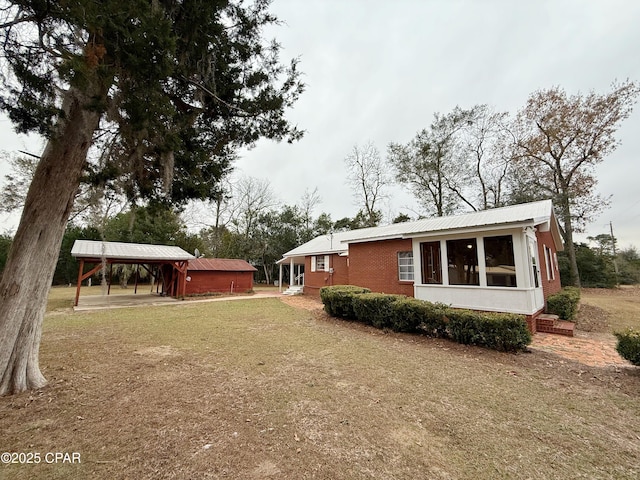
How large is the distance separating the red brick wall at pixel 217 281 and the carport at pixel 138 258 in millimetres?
1013

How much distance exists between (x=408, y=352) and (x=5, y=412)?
6123 millimetres

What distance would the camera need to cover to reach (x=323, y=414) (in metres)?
3.12

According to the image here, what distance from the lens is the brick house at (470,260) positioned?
754 centimetres

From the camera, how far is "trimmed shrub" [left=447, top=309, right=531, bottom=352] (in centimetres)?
542

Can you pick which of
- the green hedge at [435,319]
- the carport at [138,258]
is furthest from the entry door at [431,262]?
the carport at [138,258]

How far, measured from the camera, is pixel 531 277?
755 centimetres

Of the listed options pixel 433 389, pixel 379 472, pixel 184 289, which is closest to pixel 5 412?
pixel 379 472

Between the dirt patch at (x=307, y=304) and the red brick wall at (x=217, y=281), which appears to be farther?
the red brick wall at (x=217, y=281)

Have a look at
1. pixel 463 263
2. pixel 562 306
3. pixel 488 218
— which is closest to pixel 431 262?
pixel 463 263

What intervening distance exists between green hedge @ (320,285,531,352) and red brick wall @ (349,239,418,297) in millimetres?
3438

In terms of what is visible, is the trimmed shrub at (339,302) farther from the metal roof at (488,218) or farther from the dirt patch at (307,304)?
the metal roof at (488,218)

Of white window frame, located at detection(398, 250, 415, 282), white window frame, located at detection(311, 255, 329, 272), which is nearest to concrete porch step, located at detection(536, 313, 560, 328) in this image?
white window frame, located at detection(398, 250, 415, 282)

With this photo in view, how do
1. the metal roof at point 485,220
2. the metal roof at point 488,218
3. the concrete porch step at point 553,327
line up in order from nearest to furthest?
the concrete porch step at point 553,327 → the metal roof at point 485,220 → the metal roof at point 488,218

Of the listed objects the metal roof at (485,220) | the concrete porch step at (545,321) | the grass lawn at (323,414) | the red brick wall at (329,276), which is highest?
the metal roof at (485,220)
